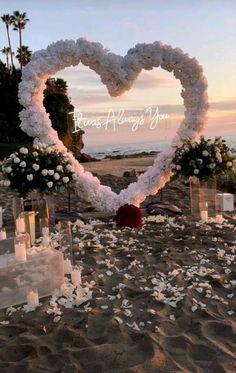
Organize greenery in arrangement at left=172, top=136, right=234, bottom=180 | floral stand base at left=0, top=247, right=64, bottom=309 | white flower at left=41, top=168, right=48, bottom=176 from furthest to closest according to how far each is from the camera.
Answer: greenery in arrangement at left=172, top=136, right=234, bottom=180 → white flower at left=41, top=168, right=48, bottom=176 → floral stand base at left=0, top=247, right=64, bottom=309

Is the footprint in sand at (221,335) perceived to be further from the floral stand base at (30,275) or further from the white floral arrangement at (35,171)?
the white floral arrangement at (35,171)

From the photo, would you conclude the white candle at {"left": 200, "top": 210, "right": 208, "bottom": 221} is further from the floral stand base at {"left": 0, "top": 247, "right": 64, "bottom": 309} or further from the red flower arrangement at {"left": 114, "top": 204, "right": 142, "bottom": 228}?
the floral stand base at {"left": 0, "top": 247, "right": 64, "bottom": 309}

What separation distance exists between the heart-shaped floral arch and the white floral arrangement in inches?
40.2

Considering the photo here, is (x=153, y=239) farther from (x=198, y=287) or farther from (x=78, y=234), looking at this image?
(x=198, y=287)

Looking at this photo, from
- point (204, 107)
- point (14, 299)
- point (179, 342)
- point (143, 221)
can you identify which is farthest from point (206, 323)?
point (204, 107)

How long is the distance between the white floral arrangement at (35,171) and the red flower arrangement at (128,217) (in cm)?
118

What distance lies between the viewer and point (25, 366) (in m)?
3.89

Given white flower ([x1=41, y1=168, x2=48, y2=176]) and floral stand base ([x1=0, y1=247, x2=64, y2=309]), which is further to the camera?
white flower ([x1=41, y1=168, x2=48, y2=176])

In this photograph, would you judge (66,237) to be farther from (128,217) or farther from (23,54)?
(23,54)

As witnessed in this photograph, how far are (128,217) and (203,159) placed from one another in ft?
6.11

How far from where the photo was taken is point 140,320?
4.79m

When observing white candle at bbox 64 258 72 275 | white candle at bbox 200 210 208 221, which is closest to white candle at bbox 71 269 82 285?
white candle at bbox 64 258 72 275

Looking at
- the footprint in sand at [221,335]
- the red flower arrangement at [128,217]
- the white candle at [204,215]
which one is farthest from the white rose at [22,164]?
the footprint in sand at [221,335]

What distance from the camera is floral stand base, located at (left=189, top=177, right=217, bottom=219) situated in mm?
9977
